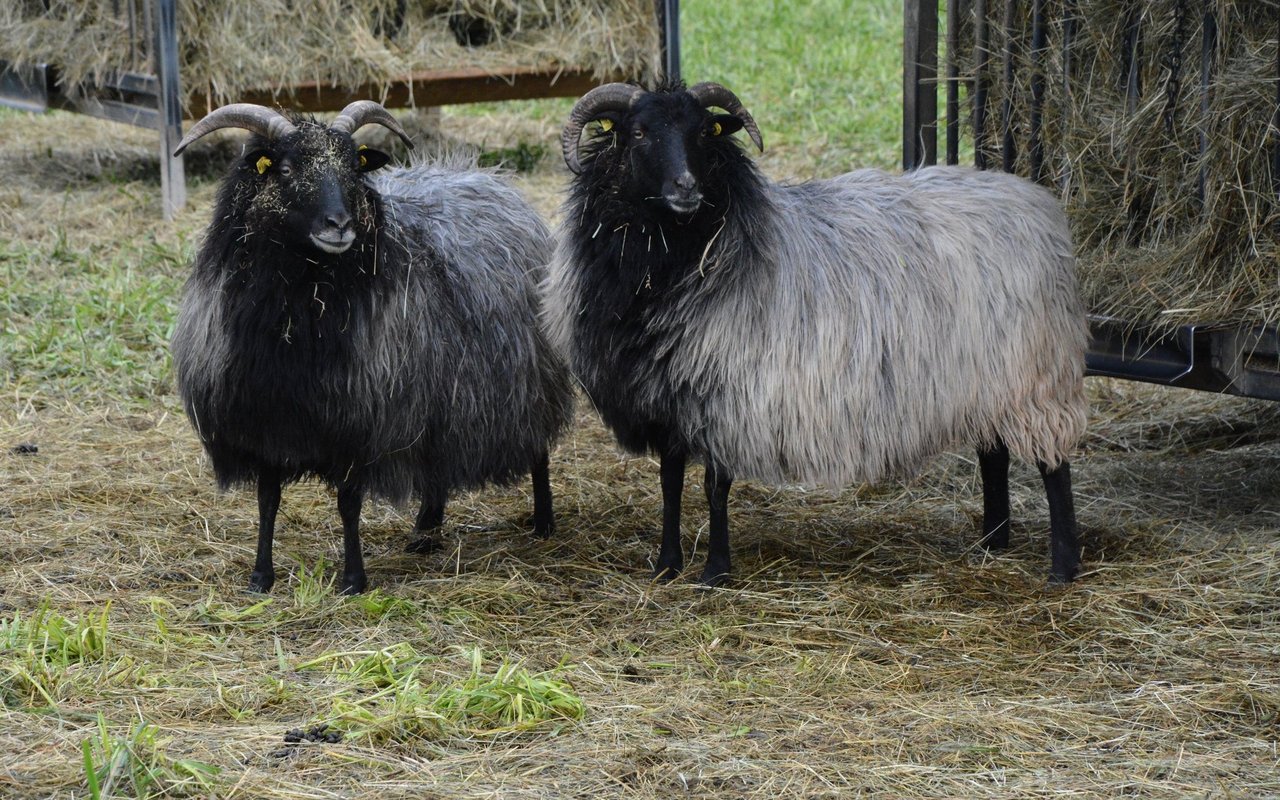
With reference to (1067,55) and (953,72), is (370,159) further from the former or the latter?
(1067,55)

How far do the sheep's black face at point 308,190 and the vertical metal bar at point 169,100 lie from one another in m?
6.00

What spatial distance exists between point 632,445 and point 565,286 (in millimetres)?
694

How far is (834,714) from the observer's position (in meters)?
4.50

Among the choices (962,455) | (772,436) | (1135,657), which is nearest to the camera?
(1135,657)

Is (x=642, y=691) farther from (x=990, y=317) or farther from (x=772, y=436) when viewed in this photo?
(x=990, y=317)

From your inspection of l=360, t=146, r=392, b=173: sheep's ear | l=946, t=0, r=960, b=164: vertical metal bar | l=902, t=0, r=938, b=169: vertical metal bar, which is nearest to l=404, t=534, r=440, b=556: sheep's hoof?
l=360, t=146, r=392, b=173: sheep's ear

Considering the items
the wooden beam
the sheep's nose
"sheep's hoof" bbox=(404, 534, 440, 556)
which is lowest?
"sheep's hoof" bbox=(404, 534, 440, 556)

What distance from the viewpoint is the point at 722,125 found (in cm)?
579

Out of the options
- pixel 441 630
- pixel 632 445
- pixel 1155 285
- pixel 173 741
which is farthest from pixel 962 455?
pixel 173 741

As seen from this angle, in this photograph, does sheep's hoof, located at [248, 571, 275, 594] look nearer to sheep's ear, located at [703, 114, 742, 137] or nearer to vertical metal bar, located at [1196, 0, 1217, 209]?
sheep's ear, located at [703, 114, 742, 137]

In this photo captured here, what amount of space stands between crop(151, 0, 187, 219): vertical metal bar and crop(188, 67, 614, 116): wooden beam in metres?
0.31

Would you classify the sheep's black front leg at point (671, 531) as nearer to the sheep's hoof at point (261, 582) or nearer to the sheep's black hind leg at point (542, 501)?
the sheep's black hind leg at point (542, 501)

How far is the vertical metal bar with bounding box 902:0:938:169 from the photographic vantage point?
6.98 metres

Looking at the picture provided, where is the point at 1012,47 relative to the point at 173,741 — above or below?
above
